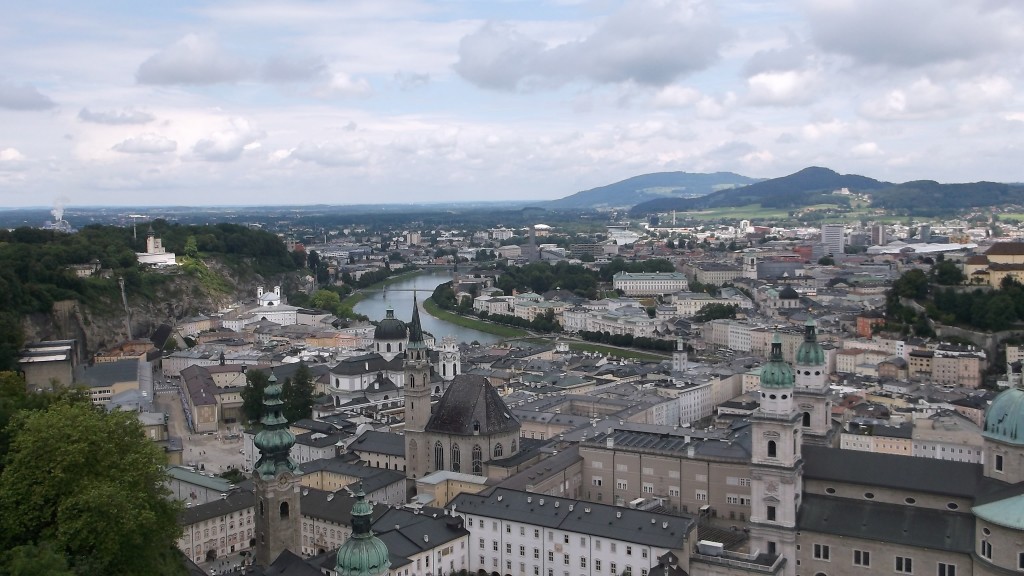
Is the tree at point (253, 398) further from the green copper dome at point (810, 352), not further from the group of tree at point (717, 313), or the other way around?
the group of tree at point (717, 313)

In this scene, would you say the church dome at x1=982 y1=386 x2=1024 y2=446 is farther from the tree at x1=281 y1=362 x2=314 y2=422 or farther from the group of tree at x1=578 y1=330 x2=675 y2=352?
the group of tree at x1=578 y1=330 x2=675 y2=352

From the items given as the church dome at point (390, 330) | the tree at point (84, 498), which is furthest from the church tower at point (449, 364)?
the tree at point (84, 498)

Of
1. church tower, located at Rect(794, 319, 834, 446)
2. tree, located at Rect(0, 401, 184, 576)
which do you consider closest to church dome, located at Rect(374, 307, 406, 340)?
church tower, located at Rect(794, 319, 834, 446)

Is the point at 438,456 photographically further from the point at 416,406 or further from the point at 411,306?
the point at 411,306

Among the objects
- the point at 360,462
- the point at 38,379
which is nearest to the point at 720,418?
the point at 360,462

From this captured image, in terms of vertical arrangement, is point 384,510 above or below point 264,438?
below

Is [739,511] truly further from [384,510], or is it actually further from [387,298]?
[387,298]

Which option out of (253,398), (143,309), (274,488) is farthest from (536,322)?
(274,488)
